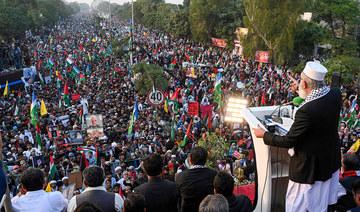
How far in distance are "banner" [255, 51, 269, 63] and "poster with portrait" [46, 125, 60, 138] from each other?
63.1 feet

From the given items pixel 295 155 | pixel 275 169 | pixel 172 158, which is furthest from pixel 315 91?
pixel 172 158

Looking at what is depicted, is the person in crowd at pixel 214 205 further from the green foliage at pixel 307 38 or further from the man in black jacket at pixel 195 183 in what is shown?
the green foliage at pixel 307 38

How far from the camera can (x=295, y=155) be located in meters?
2.57

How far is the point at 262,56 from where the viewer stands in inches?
1012

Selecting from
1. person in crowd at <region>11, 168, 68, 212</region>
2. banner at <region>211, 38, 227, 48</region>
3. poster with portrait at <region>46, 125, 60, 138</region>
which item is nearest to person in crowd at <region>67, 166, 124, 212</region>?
person in crowd at <region>11, 168, 68, 212</region>

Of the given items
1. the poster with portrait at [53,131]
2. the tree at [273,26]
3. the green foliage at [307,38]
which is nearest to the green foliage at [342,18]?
the green foliage at [307,38]

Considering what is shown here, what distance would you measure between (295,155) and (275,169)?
617 millimetres

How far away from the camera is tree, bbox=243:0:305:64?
24.7 m

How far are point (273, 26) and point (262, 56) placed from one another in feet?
8.35

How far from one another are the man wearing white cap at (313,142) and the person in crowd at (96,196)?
1.46 metres

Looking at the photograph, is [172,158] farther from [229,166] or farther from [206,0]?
[206,0]

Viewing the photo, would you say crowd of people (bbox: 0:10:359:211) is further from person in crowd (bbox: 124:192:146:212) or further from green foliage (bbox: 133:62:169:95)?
green foliage (bbox: 133:62:169:95)

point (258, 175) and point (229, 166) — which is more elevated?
point (258, 175)

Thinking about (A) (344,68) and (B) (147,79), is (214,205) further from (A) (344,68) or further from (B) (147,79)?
(A) (344,68)
